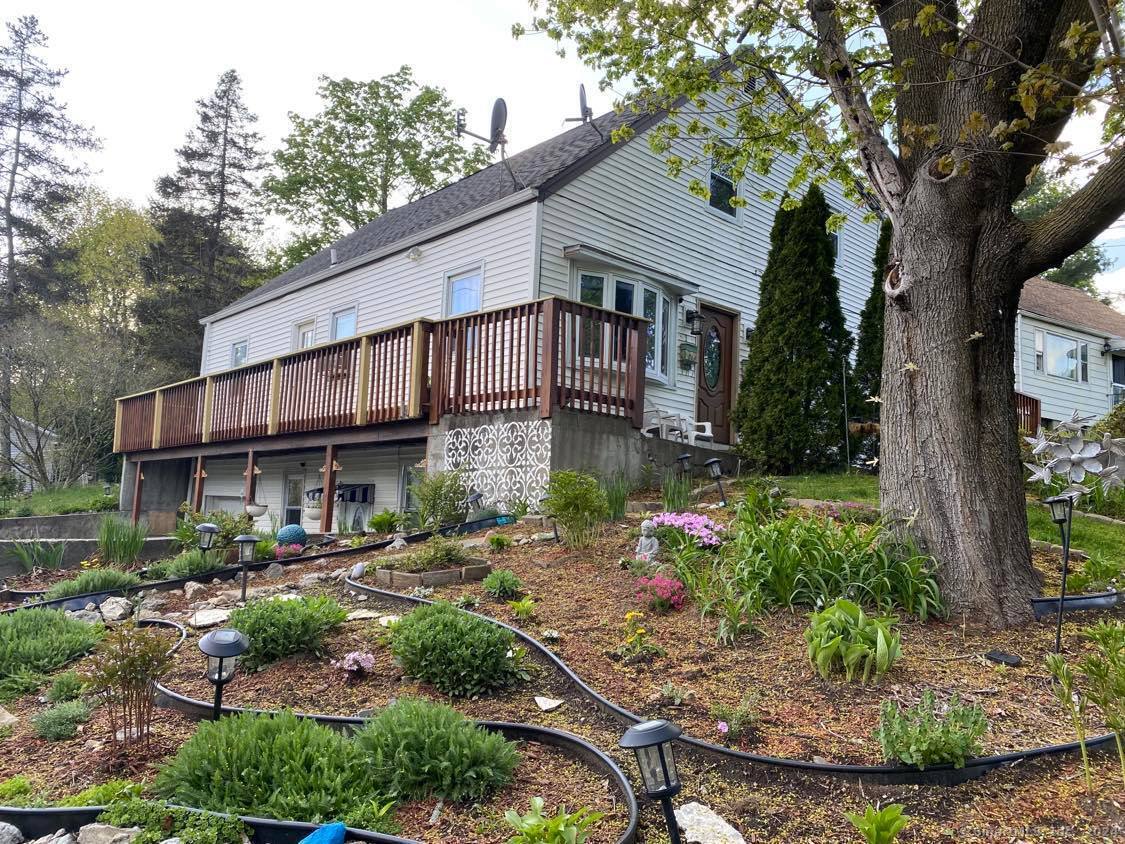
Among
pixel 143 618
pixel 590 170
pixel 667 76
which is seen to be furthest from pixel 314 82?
pixel 143 618

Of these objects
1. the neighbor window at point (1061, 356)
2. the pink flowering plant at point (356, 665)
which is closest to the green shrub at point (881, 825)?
the pink flowering plant at point (356, 665)

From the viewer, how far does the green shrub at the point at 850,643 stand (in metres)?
3.07

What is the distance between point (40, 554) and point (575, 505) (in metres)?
5.95

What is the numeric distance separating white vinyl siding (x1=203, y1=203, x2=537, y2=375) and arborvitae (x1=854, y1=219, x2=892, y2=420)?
4.71 m

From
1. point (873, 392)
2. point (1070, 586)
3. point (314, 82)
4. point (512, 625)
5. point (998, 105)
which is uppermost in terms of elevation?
point (314, 82)

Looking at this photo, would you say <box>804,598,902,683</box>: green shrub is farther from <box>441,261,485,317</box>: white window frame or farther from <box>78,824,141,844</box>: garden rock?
<box>441,261,485,317</box>: white window frame

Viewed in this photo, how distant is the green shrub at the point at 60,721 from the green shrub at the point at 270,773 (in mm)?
924

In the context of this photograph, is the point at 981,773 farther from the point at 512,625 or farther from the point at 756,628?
the point at 512,625

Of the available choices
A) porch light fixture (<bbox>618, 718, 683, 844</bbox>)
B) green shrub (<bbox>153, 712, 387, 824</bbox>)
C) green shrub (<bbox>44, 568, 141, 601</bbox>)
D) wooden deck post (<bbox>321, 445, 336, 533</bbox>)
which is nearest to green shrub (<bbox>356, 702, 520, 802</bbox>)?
green shrub (<bbox>153, 712, 387, 824</bbox>)

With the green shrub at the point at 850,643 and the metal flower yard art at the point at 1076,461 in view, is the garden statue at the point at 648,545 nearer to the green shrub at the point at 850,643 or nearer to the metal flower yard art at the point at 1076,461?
the green shrub at the point at 850,643

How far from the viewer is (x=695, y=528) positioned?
486cm

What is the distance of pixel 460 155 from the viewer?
25859 mm

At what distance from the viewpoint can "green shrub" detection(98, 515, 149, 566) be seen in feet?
23.6

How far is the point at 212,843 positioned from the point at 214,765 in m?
0.32
